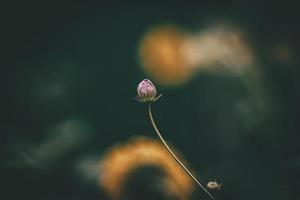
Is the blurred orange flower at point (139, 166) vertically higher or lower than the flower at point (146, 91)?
lower

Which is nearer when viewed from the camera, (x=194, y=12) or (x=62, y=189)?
(x=62, y=189)

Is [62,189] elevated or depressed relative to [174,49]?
depressed

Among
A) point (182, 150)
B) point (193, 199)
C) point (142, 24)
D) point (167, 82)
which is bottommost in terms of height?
point (193, 199)

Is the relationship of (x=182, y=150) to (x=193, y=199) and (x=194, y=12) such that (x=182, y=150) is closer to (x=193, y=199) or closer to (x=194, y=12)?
(x=193, y=199)

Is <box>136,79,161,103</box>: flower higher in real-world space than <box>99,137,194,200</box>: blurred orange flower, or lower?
higher

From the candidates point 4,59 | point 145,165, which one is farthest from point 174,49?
point 4,59
